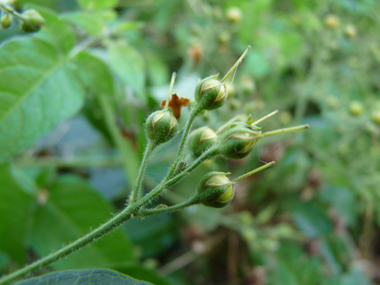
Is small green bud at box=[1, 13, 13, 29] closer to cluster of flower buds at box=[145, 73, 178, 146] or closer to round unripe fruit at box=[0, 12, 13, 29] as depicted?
round unripe fruit at box=[0, 12, 13, 29]

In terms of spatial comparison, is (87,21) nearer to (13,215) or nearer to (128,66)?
(128,66)

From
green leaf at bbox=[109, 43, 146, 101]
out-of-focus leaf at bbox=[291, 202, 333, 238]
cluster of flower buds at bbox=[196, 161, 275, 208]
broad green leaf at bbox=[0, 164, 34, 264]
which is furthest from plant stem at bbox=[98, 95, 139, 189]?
out-of-focus leaf at bbox=[291, 202, 333, 238]

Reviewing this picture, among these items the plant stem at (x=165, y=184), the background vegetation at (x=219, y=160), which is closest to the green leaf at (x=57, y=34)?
the background vegetation at (x=219, y=160)

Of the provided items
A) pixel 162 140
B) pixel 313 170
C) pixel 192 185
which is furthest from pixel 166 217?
pixel 162 140

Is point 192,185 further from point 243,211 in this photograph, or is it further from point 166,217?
point 243,211

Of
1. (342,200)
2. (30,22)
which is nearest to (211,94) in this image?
(30,22)

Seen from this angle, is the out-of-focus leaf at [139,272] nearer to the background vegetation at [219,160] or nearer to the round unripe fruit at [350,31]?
the background vegetation at [219,160]

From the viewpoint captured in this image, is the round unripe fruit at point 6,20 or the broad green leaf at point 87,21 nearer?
the round unripe fruit at point 6,20

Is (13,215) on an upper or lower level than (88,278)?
upper
